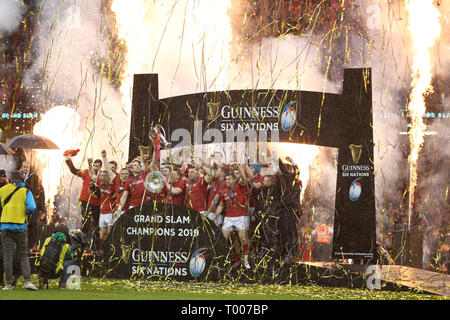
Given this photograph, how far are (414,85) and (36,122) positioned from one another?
1222cm

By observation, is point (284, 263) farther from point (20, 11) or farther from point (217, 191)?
point (20, 11)

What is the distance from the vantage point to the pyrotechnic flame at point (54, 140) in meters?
20.4

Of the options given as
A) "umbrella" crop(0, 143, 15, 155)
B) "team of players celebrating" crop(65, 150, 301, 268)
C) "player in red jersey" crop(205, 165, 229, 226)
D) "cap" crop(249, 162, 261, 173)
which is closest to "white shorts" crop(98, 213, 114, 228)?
"team of players celebrating" crop(65, 150, 301, 268)

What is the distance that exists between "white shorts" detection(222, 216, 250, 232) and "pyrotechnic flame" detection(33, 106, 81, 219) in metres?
10.1

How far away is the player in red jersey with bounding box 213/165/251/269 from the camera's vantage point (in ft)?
34.3

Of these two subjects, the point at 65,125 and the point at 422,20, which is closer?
the point at 422,20

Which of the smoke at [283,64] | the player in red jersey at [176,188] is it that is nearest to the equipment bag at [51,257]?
the player in red jersey at [176,188]

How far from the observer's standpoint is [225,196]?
34.8 feet

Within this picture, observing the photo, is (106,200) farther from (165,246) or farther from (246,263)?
(246,263)

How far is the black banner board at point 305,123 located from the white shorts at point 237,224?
1391 millimetres

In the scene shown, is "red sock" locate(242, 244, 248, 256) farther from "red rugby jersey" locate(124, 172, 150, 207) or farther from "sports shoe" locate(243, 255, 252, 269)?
"red rugby jersey" locate(124, 172, 150, 207)
